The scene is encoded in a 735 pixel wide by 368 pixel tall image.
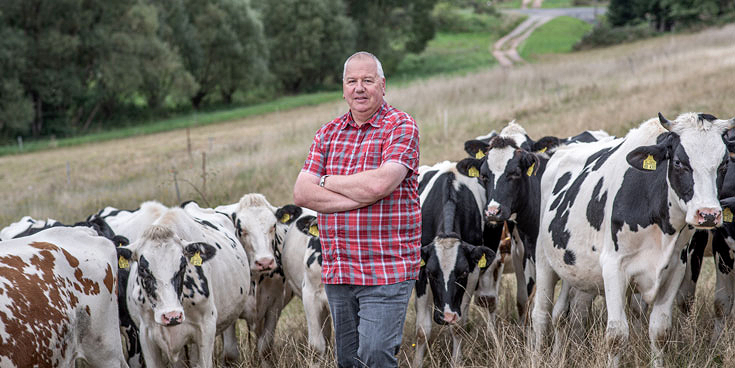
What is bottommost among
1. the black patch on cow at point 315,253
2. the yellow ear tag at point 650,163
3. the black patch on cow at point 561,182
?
the black patch on cow at point 315,253

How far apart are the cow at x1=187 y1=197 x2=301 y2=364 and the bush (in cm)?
5176

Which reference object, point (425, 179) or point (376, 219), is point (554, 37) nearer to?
point (425, 179)

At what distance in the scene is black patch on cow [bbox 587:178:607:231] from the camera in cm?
573

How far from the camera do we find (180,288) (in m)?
5.69

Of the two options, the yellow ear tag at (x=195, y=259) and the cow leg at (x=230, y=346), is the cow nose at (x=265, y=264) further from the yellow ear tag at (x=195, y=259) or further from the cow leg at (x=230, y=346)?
the yellow ear tag at (x=195, y=259)

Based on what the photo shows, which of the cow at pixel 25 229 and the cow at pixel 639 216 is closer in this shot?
the cow at pixel 639 216

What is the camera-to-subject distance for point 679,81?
19797mm

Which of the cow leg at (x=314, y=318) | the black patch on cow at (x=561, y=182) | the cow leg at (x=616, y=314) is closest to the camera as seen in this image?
the cow leg at (x=616, y=314)

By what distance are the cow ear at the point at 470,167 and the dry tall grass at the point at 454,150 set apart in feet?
5.17

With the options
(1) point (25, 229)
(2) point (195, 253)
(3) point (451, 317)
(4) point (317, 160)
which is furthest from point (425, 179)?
(1) point (25, 229)

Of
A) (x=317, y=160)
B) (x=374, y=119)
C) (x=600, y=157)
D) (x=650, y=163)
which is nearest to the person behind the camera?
(x=374, y=119)

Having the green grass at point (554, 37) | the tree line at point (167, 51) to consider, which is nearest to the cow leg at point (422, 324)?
the tree line at point (167, 51)

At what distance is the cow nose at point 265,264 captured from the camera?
7496 millimetres

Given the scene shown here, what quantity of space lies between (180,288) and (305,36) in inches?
1881
